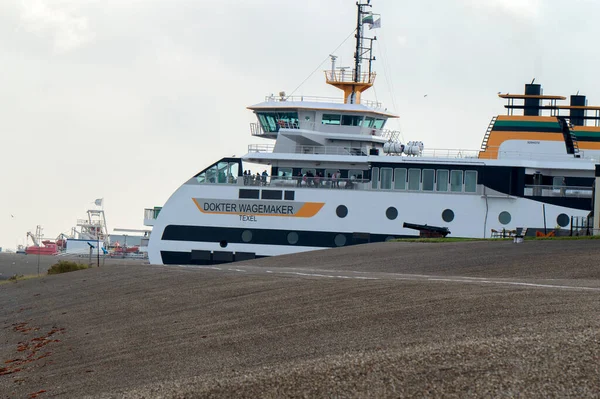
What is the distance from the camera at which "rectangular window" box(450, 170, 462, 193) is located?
160ft

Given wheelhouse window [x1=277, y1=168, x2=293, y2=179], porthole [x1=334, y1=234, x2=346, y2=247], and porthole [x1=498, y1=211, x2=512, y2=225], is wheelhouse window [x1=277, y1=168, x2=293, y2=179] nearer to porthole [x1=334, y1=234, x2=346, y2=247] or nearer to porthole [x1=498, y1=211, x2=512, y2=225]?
porthole [x1=334, y1=234, x2=346, y2=247]

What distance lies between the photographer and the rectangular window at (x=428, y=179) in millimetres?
48812

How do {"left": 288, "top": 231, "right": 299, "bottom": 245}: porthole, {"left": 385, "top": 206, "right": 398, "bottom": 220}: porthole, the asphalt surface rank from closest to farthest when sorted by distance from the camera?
the asphalt surface
{"left": 288, "top": 231, "right": 299, "bottom": 245}: porthole
{"left": 385, "top": 206, "right": 398, "bottom": 220}: porthole

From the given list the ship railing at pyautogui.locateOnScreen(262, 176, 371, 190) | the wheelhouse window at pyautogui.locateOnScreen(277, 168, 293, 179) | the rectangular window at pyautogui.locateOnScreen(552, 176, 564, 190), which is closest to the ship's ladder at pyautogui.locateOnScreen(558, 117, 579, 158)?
the rectangular window at pyautogui.locateOnScreen(552, 176, 564, 190)

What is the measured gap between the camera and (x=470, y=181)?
48.8 metres

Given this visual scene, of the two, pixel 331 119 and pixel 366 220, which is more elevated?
pixel 331 119

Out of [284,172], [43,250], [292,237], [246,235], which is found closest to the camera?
[292,237]

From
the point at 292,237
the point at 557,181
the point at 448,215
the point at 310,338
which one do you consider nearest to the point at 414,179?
the point at 448,215

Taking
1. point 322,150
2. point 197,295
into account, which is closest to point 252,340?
point 197,295

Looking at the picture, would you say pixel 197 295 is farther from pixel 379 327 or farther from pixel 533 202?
pixel 533 202

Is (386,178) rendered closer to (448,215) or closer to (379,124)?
(448,215)

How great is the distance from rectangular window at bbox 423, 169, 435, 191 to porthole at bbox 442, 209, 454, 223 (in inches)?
52.8

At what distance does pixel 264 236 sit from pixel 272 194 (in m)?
2.10

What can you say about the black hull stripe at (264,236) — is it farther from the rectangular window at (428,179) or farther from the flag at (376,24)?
the flag at (376,24)
